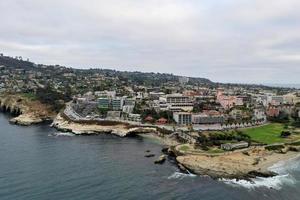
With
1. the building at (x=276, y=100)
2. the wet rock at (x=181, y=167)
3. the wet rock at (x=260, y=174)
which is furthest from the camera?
the building at (x=276, y=100)

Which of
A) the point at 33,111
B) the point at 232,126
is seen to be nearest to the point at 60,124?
the point at 33,111

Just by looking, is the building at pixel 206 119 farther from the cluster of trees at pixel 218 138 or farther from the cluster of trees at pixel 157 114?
the cluster of trees at pixel 218 138

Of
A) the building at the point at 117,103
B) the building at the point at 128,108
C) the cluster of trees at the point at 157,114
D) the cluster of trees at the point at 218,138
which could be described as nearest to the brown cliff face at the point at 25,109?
the building at the point at 117,103

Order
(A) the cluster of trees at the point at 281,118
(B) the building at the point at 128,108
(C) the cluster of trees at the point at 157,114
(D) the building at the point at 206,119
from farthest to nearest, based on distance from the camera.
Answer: (B) the building at the point at 128,108, (A) the cluster of trees at the point at 281,118, (C) the cluster of trees at the point at 157,114, (D) the building at the point at 206,119

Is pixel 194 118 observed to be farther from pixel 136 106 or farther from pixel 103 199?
pixel 103 199

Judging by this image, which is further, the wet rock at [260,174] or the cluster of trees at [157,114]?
the cluster of trees at [157,114]

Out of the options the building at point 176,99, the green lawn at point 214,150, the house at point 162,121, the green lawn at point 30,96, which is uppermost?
the building at point 176,99

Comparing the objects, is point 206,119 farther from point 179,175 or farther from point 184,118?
point 179,175

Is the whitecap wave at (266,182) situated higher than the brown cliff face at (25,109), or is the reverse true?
the brown cliff face at (25,109)
